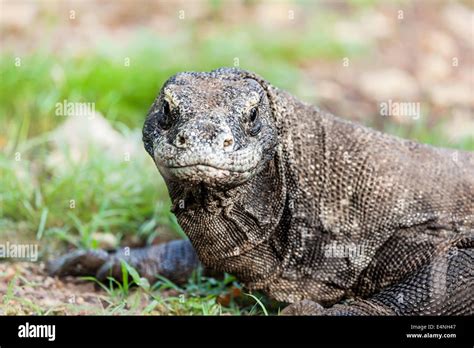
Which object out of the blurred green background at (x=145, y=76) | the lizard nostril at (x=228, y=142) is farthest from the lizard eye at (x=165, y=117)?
the blurred green background at (x=145, y=76)

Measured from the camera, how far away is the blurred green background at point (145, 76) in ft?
26.8

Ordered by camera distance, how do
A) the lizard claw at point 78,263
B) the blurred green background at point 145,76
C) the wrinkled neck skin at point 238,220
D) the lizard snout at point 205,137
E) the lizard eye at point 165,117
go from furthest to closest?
the blurred green background at point 145,76, the lizard claw at point 78,263, the wrinkled neck skin at point 238,220, the lizard eye at point 165,117, the lizard snout at point 205,137

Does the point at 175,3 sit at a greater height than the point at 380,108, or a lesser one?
greater

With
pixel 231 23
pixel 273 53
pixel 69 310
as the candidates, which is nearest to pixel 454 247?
pixel 69 310

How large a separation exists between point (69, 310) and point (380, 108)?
21.7 ft

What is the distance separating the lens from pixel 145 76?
1111cm

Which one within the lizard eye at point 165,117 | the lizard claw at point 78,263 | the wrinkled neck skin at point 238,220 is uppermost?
the lizard eye at point 165,117

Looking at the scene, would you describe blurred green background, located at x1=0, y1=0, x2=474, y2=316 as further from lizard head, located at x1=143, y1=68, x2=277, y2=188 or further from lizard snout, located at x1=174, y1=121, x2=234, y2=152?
lizard snout, located at x1=174, y1=121, x2=234, y2=152

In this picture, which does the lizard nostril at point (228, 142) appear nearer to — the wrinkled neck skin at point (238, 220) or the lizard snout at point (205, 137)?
the lizard snout at point (205, 137)

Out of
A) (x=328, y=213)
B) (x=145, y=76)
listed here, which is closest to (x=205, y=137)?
(x=328, y=213)

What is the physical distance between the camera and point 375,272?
6.13 meters

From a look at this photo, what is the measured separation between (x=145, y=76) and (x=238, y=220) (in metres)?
5.68

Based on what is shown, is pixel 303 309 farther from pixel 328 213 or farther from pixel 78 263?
pixel 78 263
